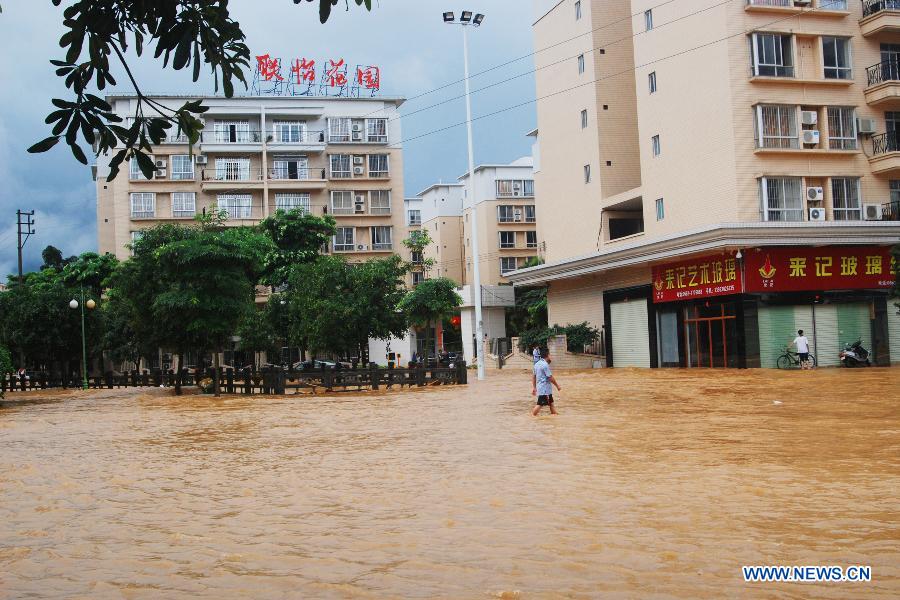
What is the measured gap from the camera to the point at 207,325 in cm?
3419

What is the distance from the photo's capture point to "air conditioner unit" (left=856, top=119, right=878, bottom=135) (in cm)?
3703

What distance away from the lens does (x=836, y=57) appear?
37.3 metres

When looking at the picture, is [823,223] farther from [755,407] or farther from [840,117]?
[755,407]

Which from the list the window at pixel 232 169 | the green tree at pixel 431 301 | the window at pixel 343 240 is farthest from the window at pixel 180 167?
the green tree at pixel 431 301

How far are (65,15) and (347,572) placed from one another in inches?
184

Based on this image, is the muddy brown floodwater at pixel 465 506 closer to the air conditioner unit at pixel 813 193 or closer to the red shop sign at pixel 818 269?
the red shop sign at pixel 818 269

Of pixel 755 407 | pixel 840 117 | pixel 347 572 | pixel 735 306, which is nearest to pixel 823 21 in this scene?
pixel 840 117

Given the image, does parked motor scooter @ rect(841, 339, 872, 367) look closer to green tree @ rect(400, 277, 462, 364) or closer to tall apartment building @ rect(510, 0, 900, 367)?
tall apartment building @ rect(510, 0, 900, 367)

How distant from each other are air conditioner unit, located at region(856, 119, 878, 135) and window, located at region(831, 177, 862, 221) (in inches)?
80.9

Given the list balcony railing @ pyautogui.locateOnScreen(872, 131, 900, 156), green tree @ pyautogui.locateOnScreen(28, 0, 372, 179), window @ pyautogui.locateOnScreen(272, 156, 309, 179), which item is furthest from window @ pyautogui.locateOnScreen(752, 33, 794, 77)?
window @ pyautogui.locateOnScreen(272, 156, 309, 179)

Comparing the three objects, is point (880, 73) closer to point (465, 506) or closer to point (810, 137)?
point (810, 137)

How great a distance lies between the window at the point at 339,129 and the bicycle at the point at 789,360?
131 feet

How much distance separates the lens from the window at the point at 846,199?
36938 mm

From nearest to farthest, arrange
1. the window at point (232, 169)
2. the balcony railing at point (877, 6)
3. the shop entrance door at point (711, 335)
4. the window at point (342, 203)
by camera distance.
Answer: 1. the shop entrance door at point (711, 335)
2. the balcony railing at point (877, 6)
3. the window at point (232, 169)
4. the window at point (342, 203)
